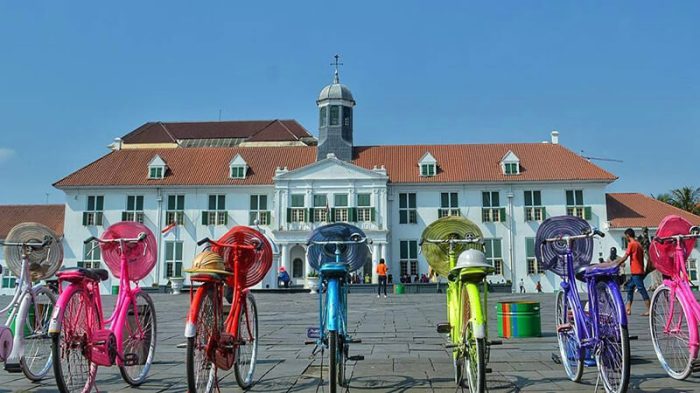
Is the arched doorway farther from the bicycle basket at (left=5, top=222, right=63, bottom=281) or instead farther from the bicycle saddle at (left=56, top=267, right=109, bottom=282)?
the bicycle saddle at (left=56, top=267, right=109, bottom=282)

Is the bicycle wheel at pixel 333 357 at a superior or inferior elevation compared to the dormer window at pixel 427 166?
inferior

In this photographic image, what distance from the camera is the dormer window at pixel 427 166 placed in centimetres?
4747

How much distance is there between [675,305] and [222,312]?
4.46 m

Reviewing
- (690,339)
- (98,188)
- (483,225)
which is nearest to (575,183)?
(483,225)

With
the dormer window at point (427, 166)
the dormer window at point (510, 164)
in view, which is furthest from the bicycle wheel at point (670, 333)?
the dormer window at point (510, 164)

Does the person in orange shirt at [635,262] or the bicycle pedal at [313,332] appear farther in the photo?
the person in orange shirt at [635,262]

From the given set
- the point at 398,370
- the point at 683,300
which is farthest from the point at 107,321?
the point at 683,300

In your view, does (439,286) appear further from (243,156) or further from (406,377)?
(406,377)

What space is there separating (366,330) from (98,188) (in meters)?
41.1

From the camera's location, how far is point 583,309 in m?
5.78

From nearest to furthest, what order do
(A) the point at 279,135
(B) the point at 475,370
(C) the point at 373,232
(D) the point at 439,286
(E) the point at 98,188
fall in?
(B) the point at 475,370 → (D) the point at 439,286 → (C) the point at 373,232 → (E) the point at 98,188 → (A) the point at 279,135

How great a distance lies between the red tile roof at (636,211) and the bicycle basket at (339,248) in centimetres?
4242

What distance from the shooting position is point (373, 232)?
44.7 metres

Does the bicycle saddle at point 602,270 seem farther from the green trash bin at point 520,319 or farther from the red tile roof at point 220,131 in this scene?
the red tile roof at point 220,131
